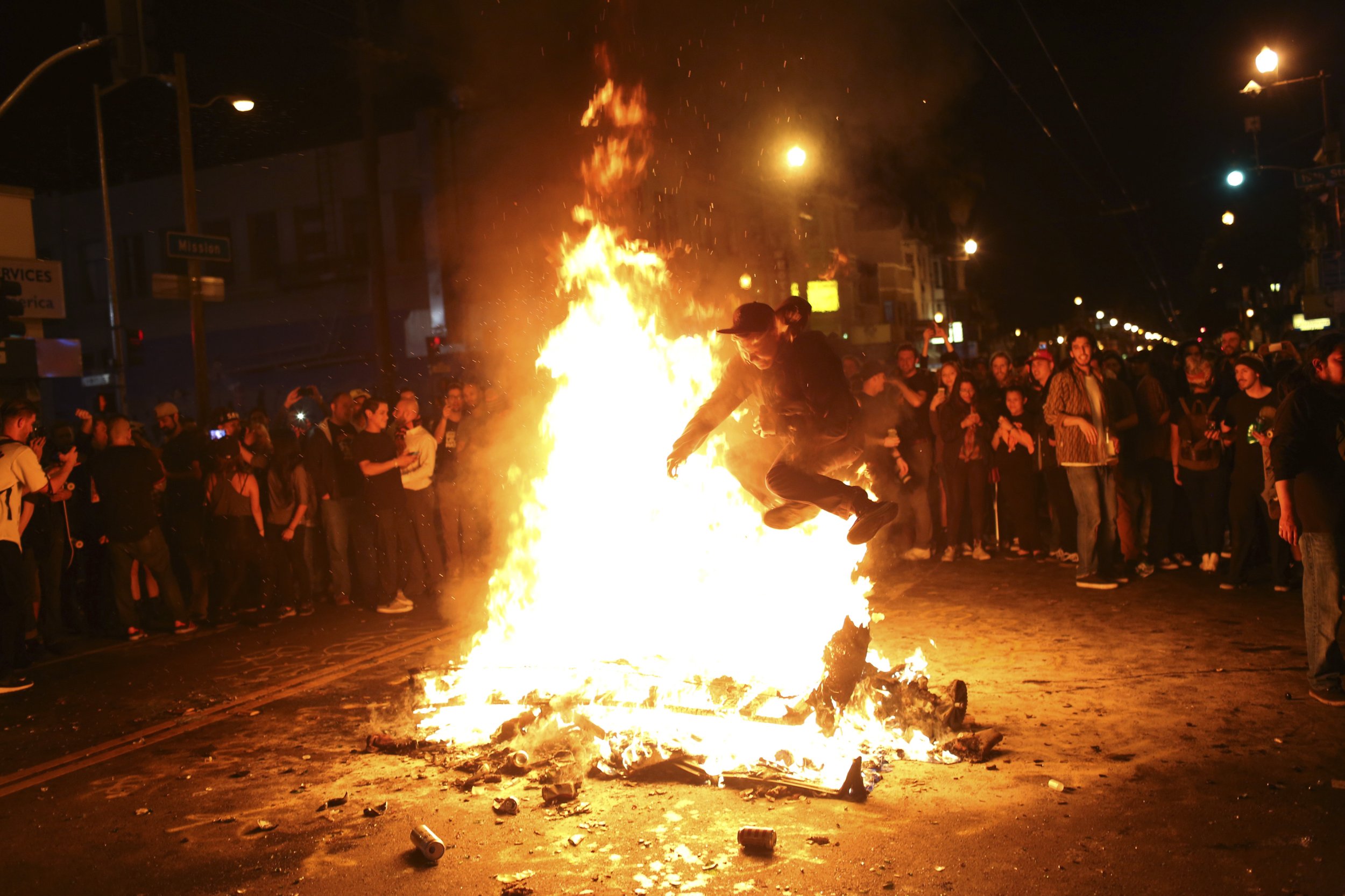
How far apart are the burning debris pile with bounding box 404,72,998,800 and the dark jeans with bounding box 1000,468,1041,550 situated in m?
3.72

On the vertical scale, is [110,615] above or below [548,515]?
below

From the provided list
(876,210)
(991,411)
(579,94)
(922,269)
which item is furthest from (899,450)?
(922,269)

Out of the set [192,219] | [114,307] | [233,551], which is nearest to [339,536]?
[233,551]

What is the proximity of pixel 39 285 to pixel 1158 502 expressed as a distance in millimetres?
18447

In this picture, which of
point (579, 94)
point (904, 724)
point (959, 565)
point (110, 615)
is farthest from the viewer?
point (579, 94)

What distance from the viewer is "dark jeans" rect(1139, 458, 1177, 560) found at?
9.93m

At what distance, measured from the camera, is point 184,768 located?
574cm

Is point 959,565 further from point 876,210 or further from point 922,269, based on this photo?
point 922,269

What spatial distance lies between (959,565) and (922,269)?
44251 millimetres

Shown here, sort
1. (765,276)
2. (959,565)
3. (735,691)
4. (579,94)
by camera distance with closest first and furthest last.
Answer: (735,691)
(959,565)
(579,94)
(765,276)

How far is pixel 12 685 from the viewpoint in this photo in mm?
7734

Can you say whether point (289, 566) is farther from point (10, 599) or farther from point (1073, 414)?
point (1073, 414)

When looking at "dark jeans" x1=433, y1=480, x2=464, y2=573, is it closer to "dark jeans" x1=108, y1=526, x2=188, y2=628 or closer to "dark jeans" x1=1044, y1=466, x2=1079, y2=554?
"dark jeans" x1=108, y1=526, x2=188, y2=628

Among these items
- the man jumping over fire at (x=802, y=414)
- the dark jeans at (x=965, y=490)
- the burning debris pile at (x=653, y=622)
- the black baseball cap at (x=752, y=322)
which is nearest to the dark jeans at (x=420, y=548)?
the burning debris pile at (x=653, y=622)
